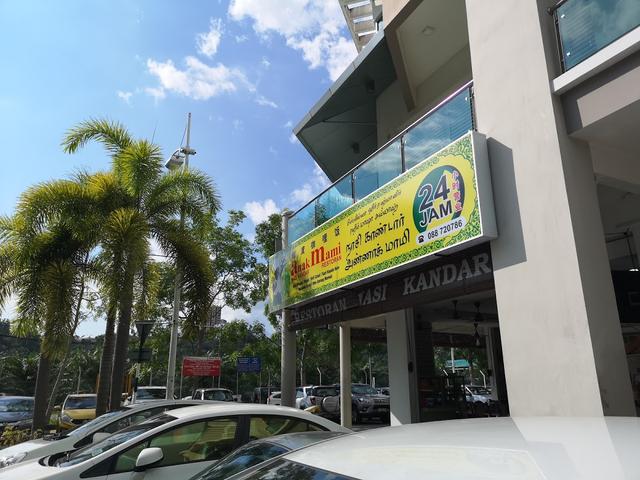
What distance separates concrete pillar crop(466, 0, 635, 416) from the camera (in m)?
5.20

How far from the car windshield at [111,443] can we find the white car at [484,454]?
12.4ft

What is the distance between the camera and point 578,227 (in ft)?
18.0

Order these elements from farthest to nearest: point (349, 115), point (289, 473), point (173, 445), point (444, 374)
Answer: point (349, 115) < point (444, 374) < point (173, 445) < point (289, 473)

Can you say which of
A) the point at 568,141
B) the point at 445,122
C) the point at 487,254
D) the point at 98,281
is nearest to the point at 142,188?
the point at 98,281

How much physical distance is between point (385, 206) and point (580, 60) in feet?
11.1

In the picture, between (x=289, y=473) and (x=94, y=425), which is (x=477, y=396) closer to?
(x=94, y=425)

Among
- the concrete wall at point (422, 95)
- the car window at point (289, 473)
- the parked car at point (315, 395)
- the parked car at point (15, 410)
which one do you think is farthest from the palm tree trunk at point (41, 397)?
the car window at point (289, 473)

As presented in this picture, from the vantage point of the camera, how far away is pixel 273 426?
18.8 feet

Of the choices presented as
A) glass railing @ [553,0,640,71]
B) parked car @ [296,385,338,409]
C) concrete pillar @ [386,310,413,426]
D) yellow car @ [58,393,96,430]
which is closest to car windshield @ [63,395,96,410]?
yellow car @ [58,393,96,430]

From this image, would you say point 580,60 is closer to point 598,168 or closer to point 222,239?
point 598,168

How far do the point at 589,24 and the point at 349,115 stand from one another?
32.0 feet

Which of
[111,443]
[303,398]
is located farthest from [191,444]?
[303,398]

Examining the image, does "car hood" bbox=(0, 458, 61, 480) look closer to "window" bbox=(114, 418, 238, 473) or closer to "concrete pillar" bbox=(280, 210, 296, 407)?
"window" bbox=(114, 418, 238, 473)

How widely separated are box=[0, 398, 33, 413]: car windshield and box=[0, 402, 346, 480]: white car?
15725 millimetres
